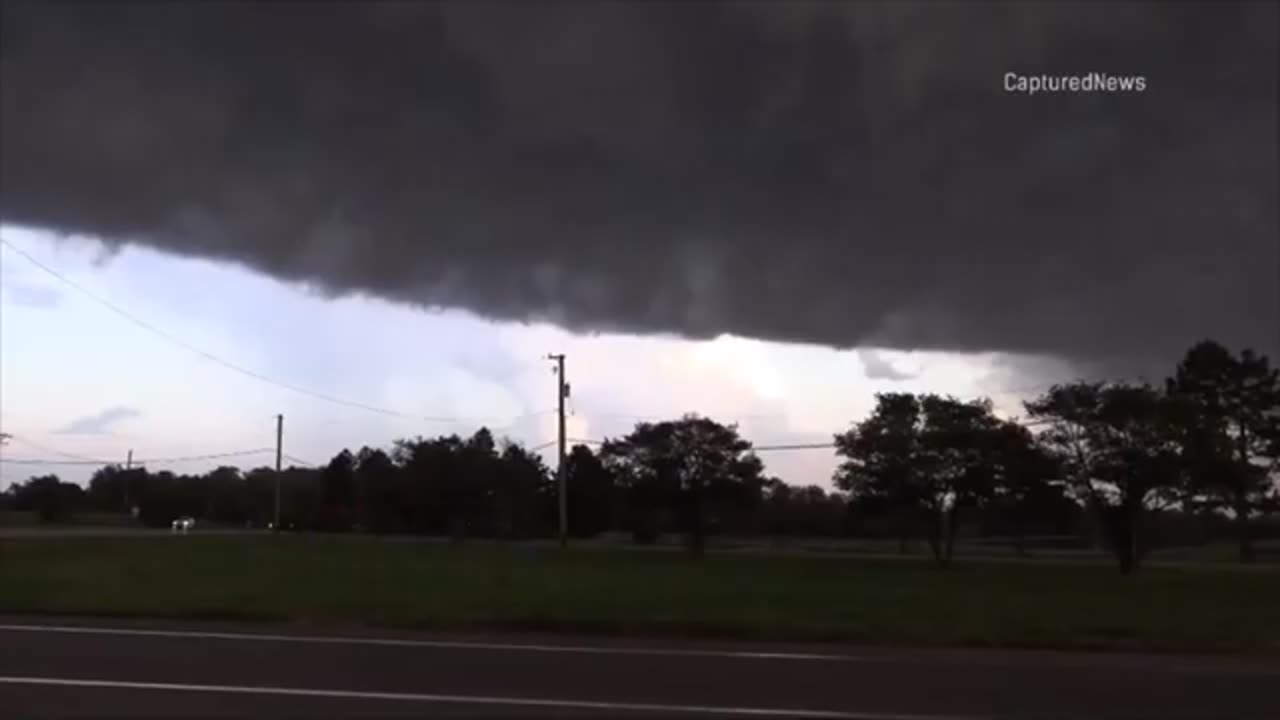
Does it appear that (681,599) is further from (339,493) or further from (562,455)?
(339,493)

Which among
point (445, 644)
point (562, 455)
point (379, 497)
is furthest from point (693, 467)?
Answer: point (445, 644)

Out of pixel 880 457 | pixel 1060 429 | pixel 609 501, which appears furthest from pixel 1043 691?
pixel 609 501

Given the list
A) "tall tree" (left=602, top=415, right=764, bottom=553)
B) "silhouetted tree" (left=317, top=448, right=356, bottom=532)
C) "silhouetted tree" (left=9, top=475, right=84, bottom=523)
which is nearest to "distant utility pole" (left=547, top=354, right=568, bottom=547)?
"tall tree" (left=602, top=415, right=764, bottom=553)

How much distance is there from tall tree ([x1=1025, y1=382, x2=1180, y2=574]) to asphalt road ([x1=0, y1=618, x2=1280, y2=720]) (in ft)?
98.5

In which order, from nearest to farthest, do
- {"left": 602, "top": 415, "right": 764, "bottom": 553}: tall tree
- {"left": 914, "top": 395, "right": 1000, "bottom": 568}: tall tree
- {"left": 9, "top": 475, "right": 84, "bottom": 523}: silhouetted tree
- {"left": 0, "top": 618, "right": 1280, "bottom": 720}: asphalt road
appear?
{"left": 0, "top": 618, "right": 1280, "bottom": 720}: asphalt road → {"left": 914, "top": 395, "right": 1000, "bottom": 568}: tall tree → {"left": 602, "top": 415, "right": 764, "bottom": 553}: tall tree → {"left": 9, "top": 475, "right": 84, "bottom": 523}: silhouetted tree

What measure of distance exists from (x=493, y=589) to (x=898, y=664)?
13.1 metres

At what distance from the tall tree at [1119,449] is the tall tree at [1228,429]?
2.90 feet

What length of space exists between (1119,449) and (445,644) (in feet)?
112

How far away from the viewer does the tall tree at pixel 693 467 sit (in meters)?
65.0

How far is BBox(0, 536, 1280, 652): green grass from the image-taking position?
691 inches

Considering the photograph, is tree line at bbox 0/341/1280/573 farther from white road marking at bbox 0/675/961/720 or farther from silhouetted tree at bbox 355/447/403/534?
white road marking at bbox 0/675/961/720

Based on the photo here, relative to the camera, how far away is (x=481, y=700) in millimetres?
10398

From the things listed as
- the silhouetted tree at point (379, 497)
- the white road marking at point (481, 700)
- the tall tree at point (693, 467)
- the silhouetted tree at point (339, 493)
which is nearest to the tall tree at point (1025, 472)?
the tall tree at point (693, 467)

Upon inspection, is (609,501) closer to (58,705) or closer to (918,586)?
(918,586)
